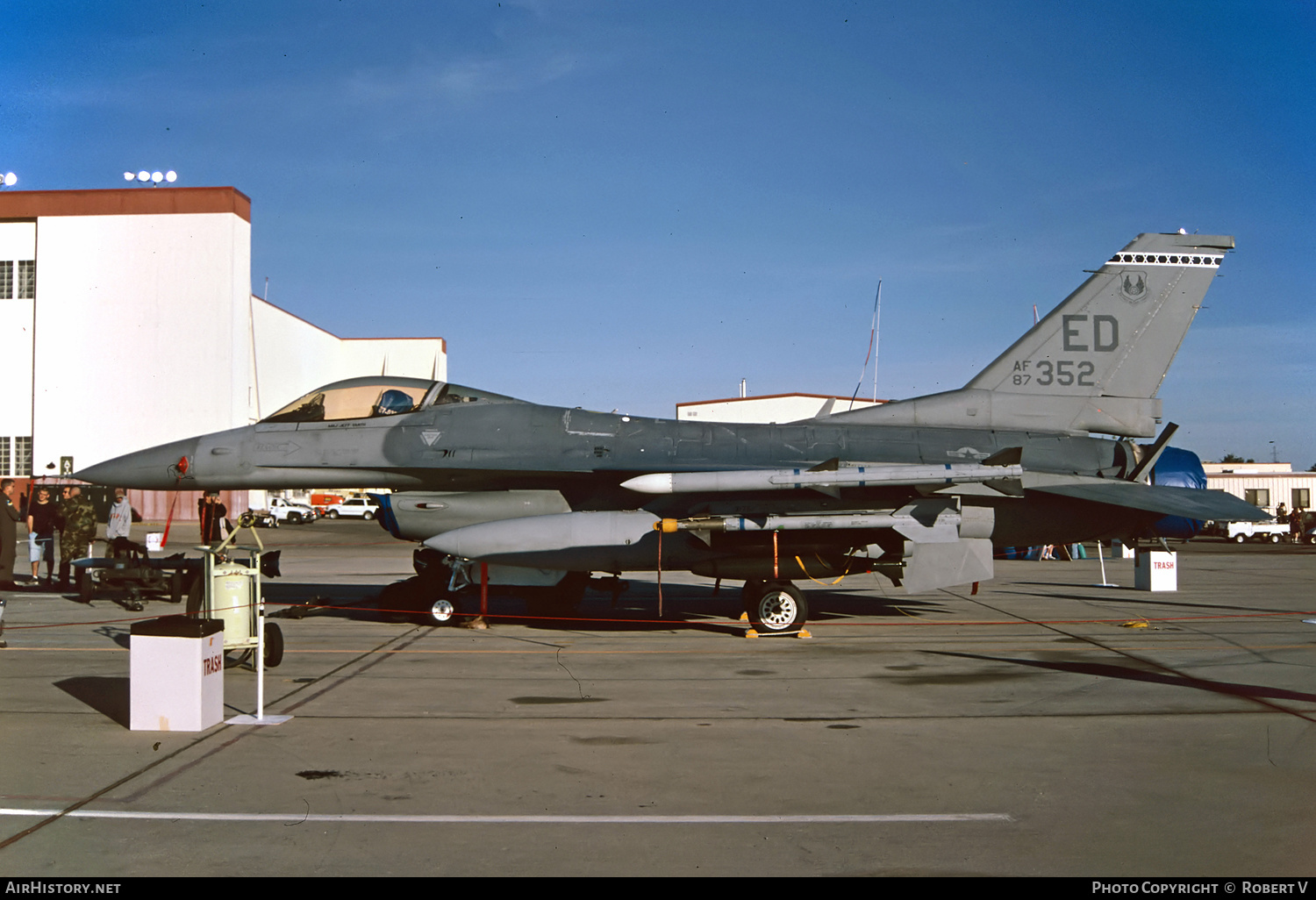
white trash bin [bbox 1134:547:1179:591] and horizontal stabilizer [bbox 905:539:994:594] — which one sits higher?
horizontal stabilizer [bbox 905:539:994:594]

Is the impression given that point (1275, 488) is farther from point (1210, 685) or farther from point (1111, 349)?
point (1210, 685)

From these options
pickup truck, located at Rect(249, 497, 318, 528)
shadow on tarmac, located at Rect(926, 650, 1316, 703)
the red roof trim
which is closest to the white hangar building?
the red roof trim

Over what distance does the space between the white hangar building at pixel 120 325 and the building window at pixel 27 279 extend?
17 centimetres

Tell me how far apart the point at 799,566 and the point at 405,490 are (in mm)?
5581

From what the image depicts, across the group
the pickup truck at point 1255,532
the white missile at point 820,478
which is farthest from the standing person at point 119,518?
the pickup truck at point 1255,532

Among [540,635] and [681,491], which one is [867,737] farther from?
[540,635]

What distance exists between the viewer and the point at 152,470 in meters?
13.3

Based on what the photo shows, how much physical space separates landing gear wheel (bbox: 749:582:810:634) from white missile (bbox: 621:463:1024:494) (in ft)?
4.79

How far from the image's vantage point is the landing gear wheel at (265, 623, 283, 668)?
9.68m

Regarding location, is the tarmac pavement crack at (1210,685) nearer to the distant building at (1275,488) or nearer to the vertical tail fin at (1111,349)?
the vertical tail fin at (1111,349)

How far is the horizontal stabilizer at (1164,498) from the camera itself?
12.1m

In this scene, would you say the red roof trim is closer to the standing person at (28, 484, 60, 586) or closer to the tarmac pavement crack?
the standing person at (28, 484, 60, 586)

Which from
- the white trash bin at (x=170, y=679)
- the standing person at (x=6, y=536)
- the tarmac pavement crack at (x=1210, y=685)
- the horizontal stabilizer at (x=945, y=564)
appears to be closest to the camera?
the white trash bin at (x=170, y=679)

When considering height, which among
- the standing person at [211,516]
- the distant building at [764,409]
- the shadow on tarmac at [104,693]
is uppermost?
the distant building at [764,409]
